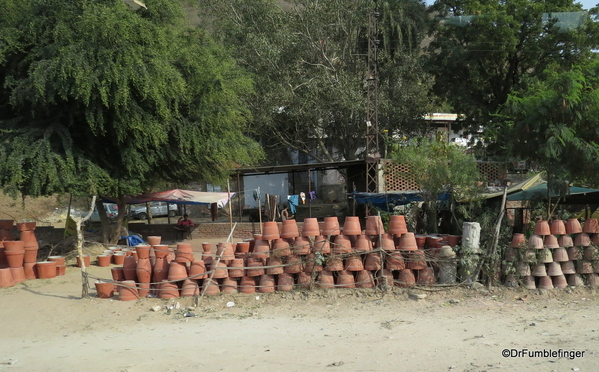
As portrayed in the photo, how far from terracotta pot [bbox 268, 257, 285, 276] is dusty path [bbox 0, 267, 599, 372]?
407mm

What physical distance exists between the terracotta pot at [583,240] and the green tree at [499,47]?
1349 centimetres

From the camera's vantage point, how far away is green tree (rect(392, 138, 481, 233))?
489 inches

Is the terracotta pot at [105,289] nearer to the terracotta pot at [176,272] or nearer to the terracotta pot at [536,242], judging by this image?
the terracotta pot at [176,272]

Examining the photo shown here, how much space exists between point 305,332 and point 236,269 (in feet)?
7.69

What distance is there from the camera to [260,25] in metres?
28.7

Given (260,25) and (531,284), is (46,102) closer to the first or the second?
(531,284)

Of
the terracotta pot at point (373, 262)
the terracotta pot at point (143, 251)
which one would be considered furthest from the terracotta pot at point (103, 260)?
the terracotta pot at point (373, 262)

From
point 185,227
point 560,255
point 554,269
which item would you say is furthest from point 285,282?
point 185,227

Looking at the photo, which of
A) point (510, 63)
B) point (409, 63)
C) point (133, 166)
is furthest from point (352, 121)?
point (133, 166)

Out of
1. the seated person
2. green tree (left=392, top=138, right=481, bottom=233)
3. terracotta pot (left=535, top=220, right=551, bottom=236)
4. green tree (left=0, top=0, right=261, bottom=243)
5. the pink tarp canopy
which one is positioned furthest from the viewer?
the seated person

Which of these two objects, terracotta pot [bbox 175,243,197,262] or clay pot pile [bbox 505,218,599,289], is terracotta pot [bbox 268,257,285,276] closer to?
terracotta pot [bbox 175,243,197,262]

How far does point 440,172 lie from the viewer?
12562mm

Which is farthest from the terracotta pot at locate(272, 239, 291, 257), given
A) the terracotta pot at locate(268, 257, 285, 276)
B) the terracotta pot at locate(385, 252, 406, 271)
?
the terracotta pot at locate(385, 252, 406, 271)

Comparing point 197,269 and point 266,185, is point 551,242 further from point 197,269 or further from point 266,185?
point 266,185
